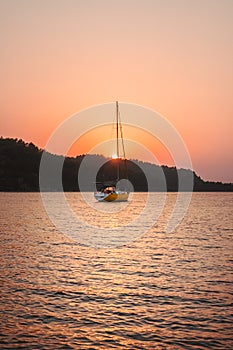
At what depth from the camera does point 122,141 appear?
132 metres

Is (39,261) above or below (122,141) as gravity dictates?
below

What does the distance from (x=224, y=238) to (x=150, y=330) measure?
43556 millimetres

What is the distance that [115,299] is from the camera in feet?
84.4

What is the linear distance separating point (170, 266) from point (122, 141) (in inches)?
3791

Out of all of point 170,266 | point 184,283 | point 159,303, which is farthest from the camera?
point 170,266

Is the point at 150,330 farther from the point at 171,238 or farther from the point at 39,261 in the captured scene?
the point at 171,238

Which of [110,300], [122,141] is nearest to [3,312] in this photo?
[110,300]

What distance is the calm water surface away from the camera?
19.1m

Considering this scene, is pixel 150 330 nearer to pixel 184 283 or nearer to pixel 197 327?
pixel 197 327

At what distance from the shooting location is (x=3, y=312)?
896 inches

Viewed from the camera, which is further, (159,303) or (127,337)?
(159,303)

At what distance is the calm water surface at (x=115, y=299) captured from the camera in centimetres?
1912

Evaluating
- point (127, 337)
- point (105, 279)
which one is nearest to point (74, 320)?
point (127, 337)

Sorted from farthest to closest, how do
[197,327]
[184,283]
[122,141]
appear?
1. [122,141]
2. [184,283]
3. [197,327]
